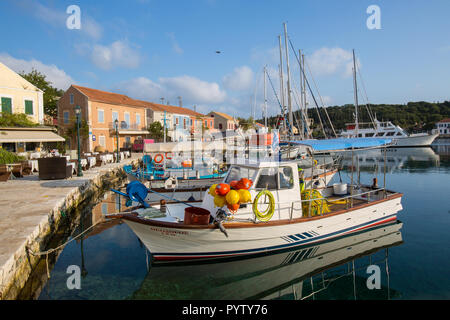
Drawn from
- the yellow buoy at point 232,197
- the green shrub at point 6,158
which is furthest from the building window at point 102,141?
the yellow buoy at point 232,197

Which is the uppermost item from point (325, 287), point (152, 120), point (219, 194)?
point (152, 120)

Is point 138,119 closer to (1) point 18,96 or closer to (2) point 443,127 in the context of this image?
(1) point 18,96

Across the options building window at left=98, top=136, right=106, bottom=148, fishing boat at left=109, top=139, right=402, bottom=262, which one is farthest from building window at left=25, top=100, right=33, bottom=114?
fishing boat at left=109, top=139, right=402, bottom=262

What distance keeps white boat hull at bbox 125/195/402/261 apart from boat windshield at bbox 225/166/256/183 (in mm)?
1446

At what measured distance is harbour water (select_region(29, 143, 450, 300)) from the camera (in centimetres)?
608

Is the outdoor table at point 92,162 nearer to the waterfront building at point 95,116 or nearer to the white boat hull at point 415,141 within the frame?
the waterfront building at point 95,116

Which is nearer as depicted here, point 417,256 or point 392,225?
point 417,256

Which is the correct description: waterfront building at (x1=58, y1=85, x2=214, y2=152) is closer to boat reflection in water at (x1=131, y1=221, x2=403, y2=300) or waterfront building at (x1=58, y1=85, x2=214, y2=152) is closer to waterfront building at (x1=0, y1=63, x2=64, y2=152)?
waterfront building at (x1=0, y1=63, x2=64, y2=152)

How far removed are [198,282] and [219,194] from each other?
200 centimetres

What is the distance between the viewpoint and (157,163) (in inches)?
647

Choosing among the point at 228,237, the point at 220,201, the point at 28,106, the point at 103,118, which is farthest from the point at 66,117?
the point at 228,237

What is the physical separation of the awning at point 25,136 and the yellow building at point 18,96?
275cm
